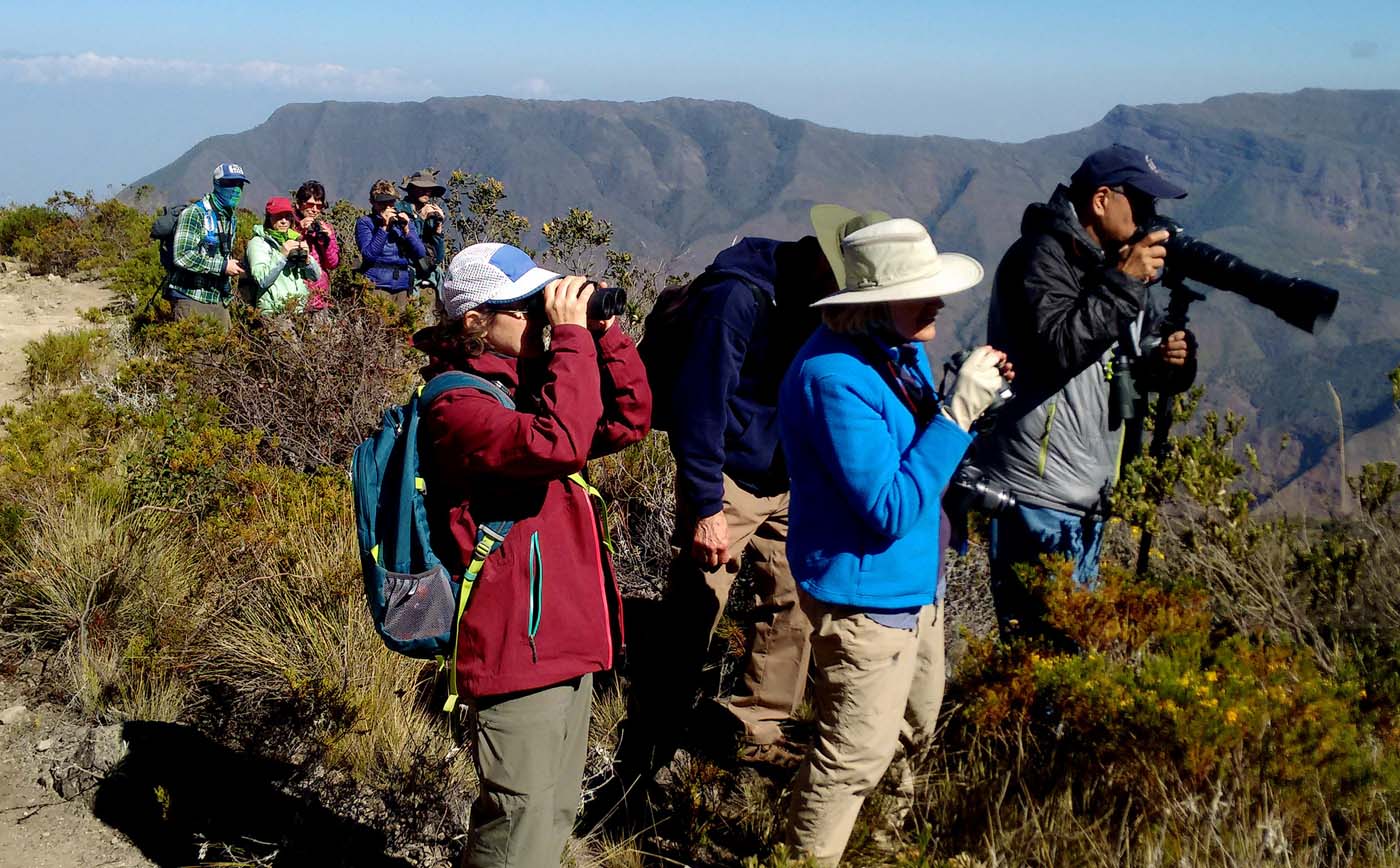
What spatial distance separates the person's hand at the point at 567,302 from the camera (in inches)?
80.9

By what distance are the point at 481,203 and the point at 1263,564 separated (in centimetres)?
848

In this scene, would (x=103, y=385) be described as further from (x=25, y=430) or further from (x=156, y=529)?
(x=156, y=529)

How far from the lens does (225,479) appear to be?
15.9 ft

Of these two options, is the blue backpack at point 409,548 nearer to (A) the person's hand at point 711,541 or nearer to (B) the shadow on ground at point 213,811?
(A) the person's hand at point 711,541

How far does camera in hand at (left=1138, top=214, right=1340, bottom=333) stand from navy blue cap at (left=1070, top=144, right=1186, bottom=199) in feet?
0.28

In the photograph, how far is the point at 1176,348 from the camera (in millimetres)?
3053

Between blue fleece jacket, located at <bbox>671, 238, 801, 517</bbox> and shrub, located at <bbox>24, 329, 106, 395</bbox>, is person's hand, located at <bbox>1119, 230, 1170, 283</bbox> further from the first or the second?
shrub, located at <bbox>24, 329, 106, 395</bbox>

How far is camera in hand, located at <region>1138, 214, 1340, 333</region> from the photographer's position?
9.16ft

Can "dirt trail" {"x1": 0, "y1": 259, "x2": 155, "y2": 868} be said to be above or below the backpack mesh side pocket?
below

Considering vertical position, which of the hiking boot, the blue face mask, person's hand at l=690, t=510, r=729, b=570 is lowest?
the hiking boot

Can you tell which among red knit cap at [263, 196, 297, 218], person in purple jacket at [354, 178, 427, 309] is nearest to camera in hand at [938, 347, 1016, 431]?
red knit cap at [263, 196, 297, 218]

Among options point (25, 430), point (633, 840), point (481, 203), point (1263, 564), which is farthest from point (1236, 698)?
point (481, 203)

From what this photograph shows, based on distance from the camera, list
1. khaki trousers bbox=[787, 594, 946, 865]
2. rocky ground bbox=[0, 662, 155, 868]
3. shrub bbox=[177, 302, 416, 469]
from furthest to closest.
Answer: shrub bbox=[177, 302, 416, 469]
rocky ground bbox=[0, 662, 155, 868]
khaki trousers bbox=[787, 594, 946, 865]

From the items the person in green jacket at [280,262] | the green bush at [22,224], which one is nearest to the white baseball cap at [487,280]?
the person in green jacket at [280,262]
